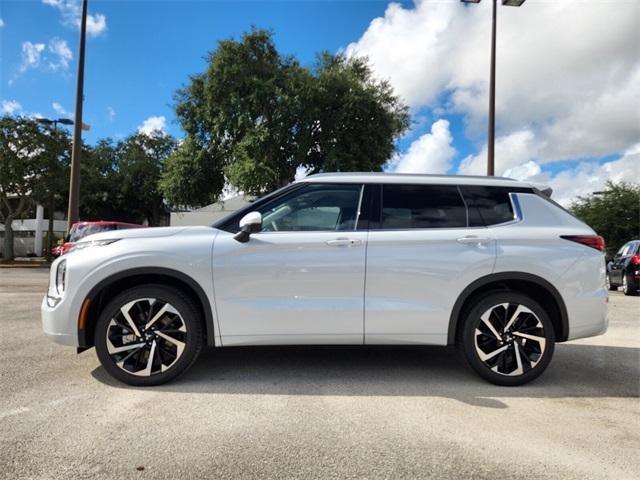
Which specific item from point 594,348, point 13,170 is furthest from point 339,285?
point 13,170

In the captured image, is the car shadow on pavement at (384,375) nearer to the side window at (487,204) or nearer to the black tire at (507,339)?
the black tire at (507,339)

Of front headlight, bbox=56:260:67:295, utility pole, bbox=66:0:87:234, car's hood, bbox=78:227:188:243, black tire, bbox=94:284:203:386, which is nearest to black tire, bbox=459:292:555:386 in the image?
black tire, bbox=94:284:203:386

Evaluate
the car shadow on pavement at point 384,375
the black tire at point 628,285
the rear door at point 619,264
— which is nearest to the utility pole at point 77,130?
the car shadow on pavement at point 384,375

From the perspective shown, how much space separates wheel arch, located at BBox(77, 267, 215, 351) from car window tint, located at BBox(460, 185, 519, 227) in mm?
2441

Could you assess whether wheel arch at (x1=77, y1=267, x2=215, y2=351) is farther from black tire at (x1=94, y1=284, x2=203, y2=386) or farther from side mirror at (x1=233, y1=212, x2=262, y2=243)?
side mirror at (x1=233, y1=212, x2=262, y2=243)

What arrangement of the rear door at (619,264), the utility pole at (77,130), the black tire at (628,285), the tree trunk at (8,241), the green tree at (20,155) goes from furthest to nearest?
the tree trunk at (8,241), the green tree at (20,155), the utility pole at (77,130), the rear door at (619,264), the black tire at (628,285)

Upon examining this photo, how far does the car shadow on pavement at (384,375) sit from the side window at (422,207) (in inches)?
49.8

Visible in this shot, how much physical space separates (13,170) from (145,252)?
76.4ft

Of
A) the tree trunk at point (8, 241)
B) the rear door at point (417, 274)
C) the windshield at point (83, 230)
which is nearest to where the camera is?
the rear door at point (417, 274)

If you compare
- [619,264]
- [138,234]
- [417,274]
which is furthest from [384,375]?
[619,264]

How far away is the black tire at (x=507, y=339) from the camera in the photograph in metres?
4.05

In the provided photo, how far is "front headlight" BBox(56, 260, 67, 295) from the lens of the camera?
155 inches

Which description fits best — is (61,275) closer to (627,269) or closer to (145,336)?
(145,336)

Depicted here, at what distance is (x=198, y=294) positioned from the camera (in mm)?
3930
